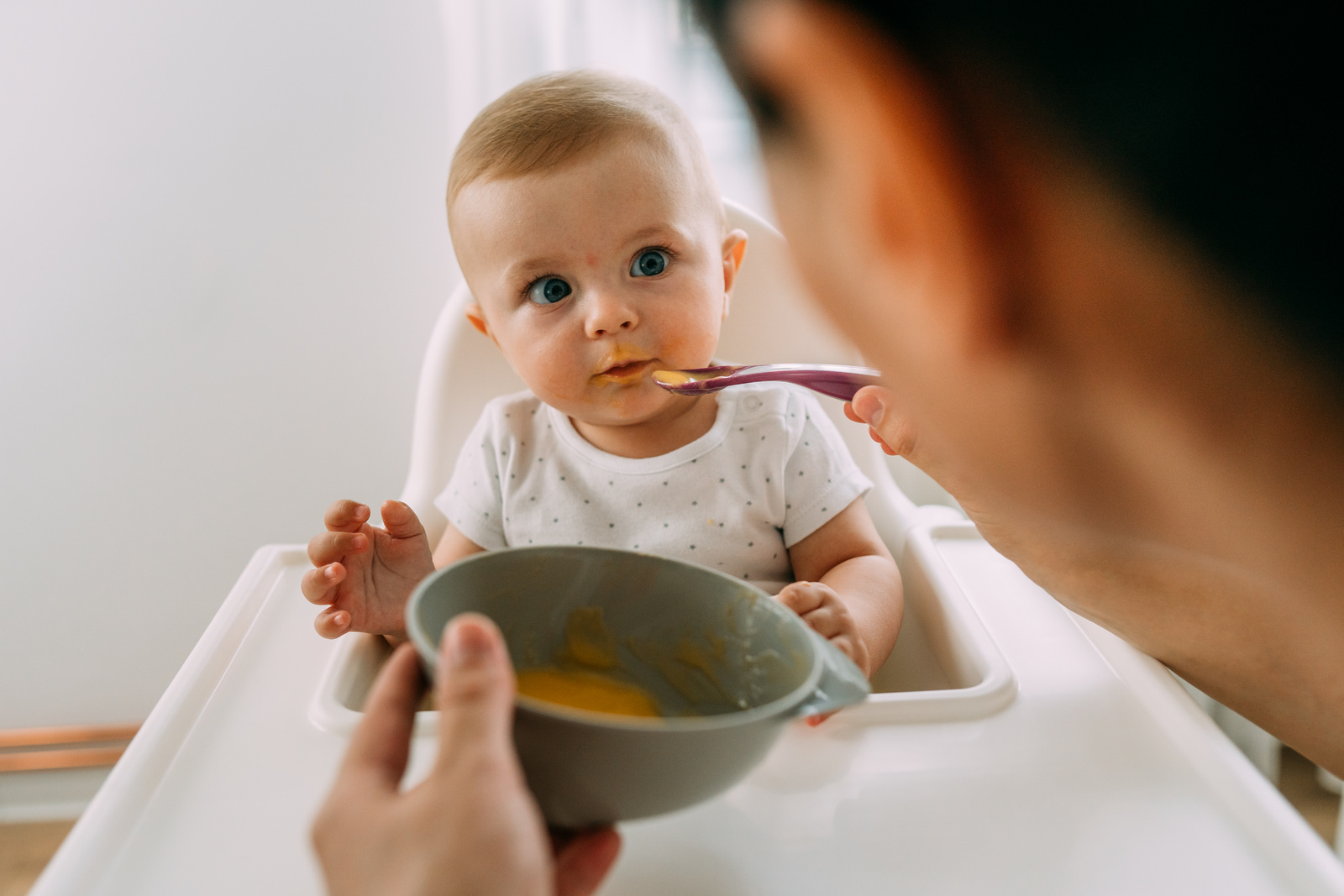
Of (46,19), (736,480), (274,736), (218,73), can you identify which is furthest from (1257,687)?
(46,19)

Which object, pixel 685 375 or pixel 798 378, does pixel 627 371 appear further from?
pixel 798 378

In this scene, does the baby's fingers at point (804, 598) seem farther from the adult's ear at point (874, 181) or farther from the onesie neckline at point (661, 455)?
the adult's ear at point (874, 181)

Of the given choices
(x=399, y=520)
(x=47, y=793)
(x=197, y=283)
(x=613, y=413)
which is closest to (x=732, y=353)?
(x=613, y=413)

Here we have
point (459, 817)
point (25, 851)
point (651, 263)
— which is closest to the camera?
point (459, 817)

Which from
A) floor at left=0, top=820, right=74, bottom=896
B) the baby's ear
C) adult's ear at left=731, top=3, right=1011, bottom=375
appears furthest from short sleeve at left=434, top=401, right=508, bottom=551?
floor at left=0, top=820, right=74, bottom=896

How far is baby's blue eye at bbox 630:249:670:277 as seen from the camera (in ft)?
2.68

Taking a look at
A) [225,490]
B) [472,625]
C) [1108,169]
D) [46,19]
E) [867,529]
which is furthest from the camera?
[225,490]

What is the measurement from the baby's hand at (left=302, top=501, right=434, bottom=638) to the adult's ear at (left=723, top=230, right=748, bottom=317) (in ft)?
1.22

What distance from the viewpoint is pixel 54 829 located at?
5.24ft

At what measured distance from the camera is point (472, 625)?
311mm

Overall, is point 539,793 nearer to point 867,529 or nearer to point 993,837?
point 993,837

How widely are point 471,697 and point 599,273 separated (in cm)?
55

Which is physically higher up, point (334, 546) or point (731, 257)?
point (731, 257)

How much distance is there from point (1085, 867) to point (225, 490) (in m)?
1.39
